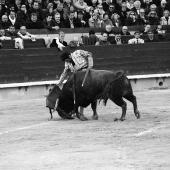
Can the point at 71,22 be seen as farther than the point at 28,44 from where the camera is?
Yes

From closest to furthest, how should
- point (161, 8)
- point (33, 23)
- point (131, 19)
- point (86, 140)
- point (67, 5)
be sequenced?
point (86, 140)
point (33, 23)
point (67, 5)
point (131, 19)
point (161, 8)

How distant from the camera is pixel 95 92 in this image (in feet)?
39.6

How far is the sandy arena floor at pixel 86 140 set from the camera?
318 inches

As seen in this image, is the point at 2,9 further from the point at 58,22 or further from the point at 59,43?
the point at 58,22

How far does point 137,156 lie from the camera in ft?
27.6

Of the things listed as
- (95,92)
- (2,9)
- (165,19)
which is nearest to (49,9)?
(2,9)

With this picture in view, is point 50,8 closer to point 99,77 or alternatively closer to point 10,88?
point 10,88

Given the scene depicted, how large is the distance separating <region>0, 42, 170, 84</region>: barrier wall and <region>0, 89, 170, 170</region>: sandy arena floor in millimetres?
2117

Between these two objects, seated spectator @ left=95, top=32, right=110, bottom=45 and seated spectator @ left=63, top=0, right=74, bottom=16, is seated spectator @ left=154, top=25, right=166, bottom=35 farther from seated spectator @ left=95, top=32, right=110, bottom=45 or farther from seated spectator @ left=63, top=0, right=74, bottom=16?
seated spectator @ left=63, top=0, right=74, bottom=16

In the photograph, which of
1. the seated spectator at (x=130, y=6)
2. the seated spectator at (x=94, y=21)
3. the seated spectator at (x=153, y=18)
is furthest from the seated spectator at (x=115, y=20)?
the seated spectator at (x=153, y=18)

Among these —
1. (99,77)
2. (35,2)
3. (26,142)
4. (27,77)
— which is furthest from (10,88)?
(26,142)

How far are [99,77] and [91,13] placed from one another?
615cm

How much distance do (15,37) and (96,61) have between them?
8.31 feet

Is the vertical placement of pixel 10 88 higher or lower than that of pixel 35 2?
lower
